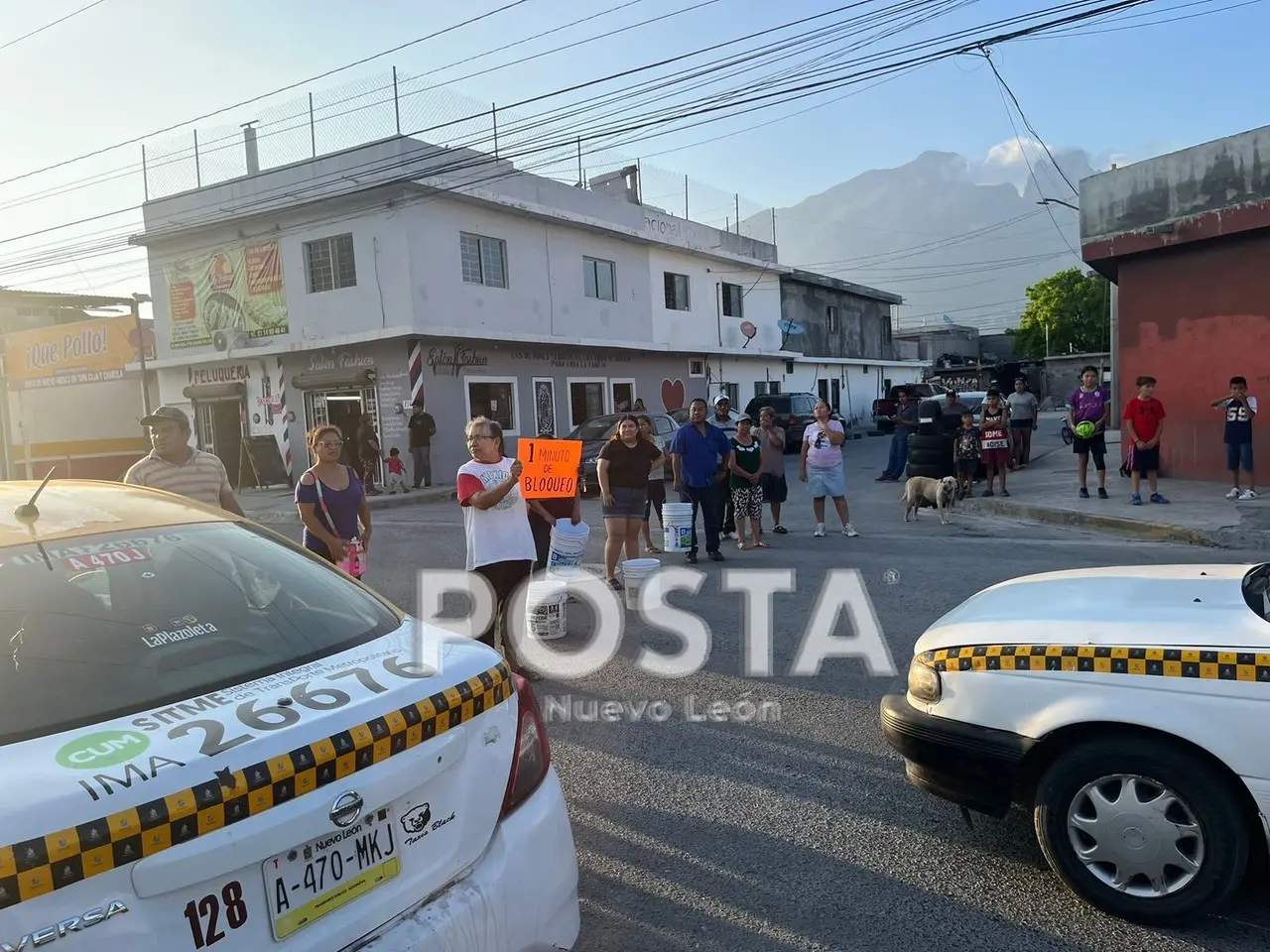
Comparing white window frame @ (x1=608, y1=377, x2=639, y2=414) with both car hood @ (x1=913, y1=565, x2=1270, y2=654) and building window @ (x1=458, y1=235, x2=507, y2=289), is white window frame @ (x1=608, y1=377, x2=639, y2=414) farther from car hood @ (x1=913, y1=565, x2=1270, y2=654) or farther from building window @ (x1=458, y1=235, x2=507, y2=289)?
car hood @ (x1=913, y1=565, x2=1270, y2=654)

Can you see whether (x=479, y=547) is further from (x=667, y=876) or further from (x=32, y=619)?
(x=32, y=619)

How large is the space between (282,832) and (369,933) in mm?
356

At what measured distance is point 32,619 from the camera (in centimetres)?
217

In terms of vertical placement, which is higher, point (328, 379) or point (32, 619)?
point (328, 379)

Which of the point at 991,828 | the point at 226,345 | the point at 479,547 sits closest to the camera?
the point at 991,828

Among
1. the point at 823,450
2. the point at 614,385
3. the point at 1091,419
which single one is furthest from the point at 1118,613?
the point at 614,385

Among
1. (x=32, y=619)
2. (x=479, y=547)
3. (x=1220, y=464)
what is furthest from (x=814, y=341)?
(x=32, y=619)

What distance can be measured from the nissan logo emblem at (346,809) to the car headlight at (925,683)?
2.16 metres

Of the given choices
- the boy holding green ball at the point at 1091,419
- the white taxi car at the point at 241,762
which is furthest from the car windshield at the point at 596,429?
the white taxi car at the point at 241,762

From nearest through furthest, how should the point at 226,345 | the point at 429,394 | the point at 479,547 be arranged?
1. the point at 479,547
2. the point at 429,394
3. the point at 226,345

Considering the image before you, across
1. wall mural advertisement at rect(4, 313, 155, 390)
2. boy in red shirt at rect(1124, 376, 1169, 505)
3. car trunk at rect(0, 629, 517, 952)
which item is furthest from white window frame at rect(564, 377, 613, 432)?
car trunk at rect(0, 629, 517, 952)

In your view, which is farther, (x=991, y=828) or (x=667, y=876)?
(x=991, y=828)

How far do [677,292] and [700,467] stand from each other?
20.9m

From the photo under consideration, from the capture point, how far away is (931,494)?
1191 centimetres
